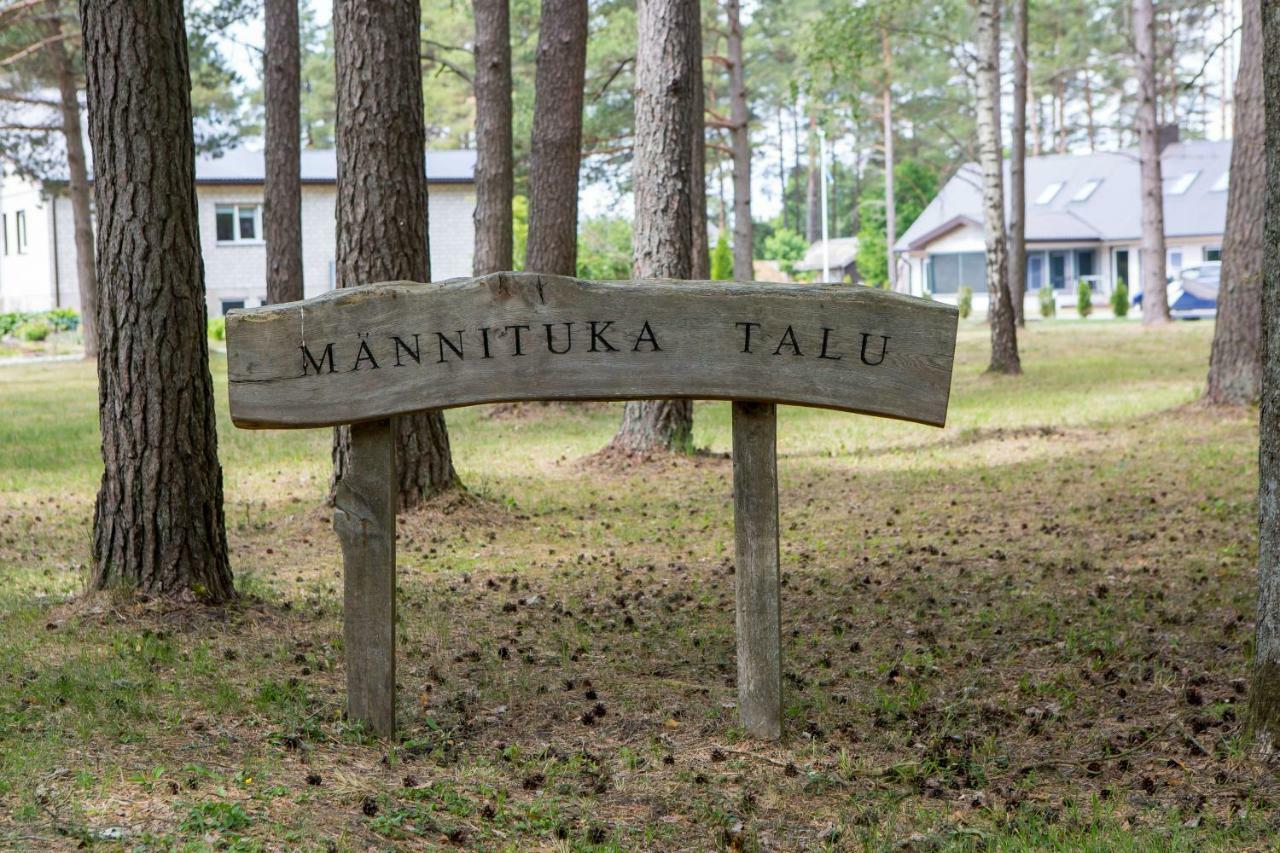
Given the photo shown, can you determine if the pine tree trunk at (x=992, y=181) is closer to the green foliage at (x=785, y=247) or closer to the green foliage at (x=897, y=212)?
the green foliage at (x=897, y=212)

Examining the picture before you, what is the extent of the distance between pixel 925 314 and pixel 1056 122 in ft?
196

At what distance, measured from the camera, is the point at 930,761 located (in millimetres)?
4711

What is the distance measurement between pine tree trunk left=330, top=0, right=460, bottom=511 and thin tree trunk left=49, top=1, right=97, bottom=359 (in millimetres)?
17640

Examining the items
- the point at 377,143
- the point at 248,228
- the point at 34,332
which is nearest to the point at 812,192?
the point at 248,228

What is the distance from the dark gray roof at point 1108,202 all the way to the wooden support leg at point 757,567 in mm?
41285

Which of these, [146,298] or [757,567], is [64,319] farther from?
[757,567]

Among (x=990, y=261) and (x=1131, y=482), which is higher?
(x=990, y=261)

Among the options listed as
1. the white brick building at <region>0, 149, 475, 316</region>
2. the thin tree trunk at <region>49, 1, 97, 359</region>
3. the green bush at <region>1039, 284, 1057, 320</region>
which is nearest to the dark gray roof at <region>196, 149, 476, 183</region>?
the white brick building at <region>0, 149, 475, 316</region>

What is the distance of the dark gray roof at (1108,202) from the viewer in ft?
144

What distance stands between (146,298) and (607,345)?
→ 2.47 metres

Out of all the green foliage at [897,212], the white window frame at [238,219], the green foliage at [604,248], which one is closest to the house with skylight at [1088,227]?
the green foliage at [897,212]

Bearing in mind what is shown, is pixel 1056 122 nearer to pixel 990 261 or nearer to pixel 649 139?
pixel 990 261

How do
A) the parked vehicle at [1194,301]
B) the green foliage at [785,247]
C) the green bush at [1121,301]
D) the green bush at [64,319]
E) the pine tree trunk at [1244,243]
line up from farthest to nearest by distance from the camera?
the green foliage at [785,247] → the green bush at [1121,301] → the parked vehicle at [1194,301] → the green bush at [64,319] → the pine tree trunk at [1244,243]

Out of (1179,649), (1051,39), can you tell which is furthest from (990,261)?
(1051,39)
